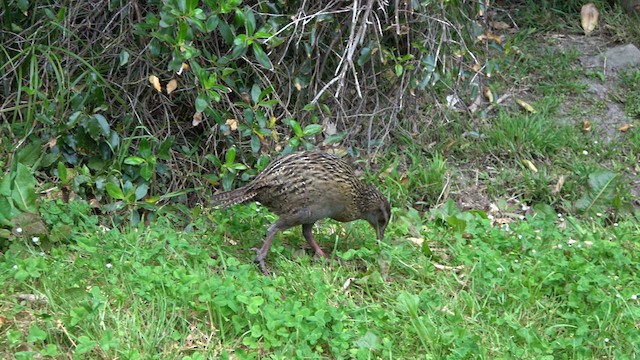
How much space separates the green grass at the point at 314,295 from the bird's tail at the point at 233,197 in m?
0.23

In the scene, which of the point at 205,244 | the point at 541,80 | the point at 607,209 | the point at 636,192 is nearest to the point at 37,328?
the point at 205,244

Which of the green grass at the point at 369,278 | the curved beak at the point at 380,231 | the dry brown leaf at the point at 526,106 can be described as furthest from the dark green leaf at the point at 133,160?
the dry brown leaf at the point at 526,106

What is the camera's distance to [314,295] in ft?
17.7

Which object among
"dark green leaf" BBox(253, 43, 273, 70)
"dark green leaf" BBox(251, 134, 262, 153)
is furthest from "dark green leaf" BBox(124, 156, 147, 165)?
"dark green leaf" BBox(253, 43, 273, 70)

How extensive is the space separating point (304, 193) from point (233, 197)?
485 millimetres

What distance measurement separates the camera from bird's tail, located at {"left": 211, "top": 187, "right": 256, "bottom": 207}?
19.9ft

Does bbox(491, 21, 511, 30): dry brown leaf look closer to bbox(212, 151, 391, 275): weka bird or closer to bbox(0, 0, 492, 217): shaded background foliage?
bbox(0, 0, 492, 217): shaded background foliage

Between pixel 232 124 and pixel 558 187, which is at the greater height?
pixel 232 124

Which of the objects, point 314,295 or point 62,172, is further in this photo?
point 62,172

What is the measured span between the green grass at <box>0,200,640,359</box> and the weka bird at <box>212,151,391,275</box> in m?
0.22

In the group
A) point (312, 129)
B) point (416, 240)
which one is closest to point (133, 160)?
point (312, 129)

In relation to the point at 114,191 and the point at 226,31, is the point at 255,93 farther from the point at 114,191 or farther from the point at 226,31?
the point at 114,191

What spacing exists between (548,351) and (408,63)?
3.08 meters

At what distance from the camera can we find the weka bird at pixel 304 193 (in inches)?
233
